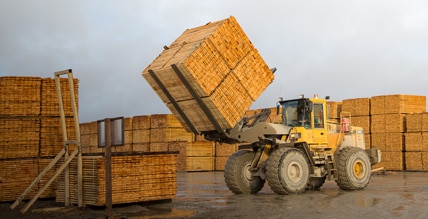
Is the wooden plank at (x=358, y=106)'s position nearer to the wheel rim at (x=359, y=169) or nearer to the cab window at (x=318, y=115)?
the wheel rim at (x=359, y=169)

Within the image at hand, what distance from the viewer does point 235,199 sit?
13.7 metres

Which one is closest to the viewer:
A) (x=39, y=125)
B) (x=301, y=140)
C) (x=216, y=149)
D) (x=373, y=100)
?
(x=39, y=125)

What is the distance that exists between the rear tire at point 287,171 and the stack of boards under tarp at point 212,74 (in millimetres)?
1767

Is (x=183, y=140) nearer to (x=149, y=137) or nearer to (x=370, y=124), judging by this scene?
(x=149, y=137)

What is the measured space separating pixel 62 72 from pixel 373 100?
1640 cm

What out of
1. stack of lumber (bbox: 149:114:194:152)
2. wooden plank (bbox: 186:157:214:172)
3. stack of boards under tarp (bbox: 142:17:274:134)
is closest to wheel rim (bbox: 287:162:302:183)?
stack of boards under tarp (bbox: 142:17:274:134)

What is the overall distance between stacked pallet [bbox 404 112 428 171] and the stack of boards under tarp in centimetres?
1300

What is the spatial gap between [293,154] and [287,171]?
520mm

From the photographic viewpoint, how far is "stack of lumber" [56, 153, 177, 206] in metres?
11.8

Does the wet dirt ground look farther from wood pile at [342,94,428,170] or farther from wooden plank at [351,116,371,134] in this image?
wooden plank at [351,116,371,134]

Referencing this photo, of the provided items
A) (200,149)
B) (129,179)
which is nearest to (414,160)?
(200,149)

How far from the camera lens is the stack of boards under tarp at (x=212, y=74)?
12297mm

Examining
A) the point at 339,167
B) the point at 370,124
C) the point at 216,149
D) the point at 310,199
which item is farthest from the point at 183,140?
the point at 310,199

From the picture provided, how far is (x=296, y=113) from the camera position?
49.6ft
